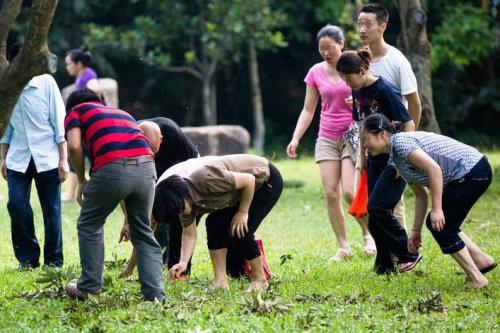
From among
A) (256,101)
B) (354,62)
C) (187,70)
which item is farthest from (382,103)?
(256,101)

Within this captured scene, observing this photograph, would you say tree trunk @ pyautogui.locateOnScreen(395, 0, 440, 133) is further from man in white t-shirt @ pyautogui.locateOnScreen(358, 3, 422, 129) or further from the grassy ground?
man in white t-shirt @ pyautogui.locateOnScreen(358, 3, 422, 129)

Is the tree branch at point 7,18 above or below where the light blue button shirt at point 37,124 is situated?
above

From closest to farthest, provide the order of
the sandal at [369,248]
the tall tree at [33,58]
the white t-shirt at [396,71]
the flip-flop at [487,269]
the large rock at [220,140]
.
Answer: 1. the tall tree at [33,58]
2. the flip-flop at [487,269]
3. the white t-shirt at [396,71]
4. the sandal at [369,248]
5. the large rock at [220,140]

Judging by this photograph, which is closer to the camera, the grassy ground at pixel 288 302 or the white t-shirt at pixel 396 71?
the grassy ground at pixel 288 302

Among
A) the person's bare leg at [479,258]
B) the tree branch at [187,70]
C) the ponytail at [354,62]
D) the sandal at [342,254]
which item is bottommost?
the tree branch at [187,70]

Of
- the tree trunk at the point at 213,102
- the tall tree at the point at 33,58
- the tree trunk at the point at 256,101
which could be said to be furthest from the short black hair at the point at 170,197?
the tree trunk at the point at 213,102

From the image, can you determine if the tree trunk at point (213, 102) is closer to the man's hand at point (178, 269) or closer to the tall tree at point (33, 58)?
the man's hand at point (178, 269)

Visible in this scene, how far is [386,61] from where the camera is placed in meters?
8.59

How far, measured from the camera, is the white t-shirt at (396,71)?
8.48m

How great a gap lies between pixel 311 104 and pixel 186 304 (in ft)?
10.7

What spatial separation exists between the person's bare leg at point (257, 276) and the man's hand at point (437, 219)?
132 cm

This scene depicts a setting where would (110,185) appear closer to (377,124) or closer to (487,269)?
(377,124)

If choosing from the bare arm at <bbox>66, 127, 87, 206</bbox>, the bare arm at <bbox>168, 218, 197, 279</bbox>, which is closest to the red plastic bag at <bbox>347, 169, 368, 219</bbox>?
the bare arm at <bbox>168, 218, 197, 279</bbox>

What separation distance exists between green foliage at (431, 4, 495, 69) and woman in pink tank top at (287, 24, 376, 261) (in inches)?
735
